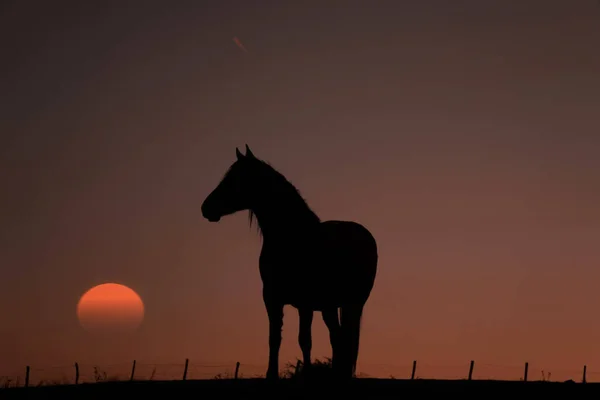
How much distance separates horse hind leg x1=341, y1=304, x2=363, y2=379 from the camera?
15.8m

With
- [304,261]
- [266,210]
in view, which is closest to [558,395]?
[304,261]

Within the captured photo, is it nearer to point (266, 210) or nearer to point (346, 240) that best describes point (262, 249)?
point (266, 210)

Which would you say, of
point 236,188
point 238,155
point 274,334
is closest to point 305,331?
point 274,334

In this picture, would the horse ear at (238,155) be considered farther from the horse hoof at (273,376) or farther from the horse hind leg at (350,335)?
the horse hoof at (273,376)

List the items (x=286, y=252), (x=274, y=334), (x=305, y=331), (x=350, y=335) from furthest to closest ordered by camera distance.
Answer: (x=350, y=335)
(x=305, y=331)
(x=286, y=252)
(x=274, y=334)

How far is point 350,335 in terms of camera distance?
16.3 metres

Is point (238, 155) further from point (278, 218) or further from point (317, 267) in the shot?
point (317, 267)

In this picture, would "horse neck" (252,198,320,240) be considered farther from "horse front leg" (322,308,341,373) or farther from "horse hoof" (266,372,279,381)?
"horse hoof" (266,372,279,381)

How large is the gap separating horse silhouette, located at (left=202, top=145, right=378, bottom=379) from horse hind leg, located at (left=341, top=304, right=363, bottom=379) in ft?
0.09

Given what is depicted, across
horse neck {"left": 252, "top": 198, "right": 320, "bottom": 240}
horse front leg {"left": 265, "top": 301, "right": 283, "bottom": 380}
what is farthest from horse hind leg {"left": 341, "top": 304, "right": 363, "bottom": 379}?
horse neck {"left": 252, "top": 198, "right": 320, "bottom": 240}

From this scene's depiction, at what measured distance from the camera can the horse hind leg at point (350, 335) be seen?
15.8 metres

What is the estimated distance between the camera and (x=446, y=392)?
561 inches

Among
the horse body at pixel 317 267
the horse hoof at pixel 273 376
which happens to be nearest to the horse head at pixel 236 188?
the horse body at pixel 317 267

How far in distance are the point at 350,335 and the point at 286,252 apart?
2490 millimetres
